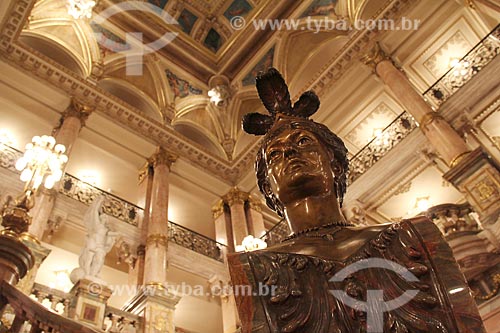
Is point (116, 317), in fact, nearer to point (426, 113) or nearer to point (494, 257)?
point (494, 257)

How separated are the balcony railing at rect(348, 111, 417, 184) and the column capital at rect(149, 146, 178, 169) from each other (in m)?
4.47

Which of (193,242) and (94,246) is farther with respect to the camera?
(193,242)

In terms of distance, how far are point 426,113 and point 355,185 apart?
7.99 feet

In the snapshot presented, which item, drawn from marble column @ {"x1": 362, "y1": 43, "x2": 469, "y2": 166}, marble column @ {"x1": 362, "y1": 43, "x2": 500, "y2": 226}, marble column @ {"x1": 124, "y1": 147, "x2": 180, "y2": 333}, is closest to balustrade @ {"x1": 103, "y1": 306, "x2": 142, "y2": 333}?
marble column @ {"x1": 124, "y1": 147, "x2": 180, "y2": 333}

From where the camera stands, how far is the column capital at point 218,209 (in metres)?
12.7

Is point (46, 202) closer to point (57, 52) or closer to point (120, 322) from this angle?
point (120, 322)

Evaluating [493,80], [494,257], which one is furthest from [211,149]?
[494,257]

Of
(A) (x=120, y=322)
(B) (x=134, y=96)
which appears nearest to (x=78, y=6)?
(B) (x=134, y=96)

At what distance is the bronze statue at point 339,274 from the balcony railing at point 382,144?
9.21 m

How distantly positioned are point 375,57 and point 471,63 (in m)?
2.17

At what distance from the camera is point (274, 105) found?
179 cm

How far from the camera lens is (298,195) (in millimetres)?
1611

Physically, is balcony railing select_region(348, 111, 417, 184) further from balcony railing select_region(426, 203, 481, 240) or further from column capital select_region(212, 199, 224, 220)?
column capital select_region(212, 199, 224, 220)

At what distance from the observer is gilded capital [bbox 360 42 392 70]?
11008 mm
